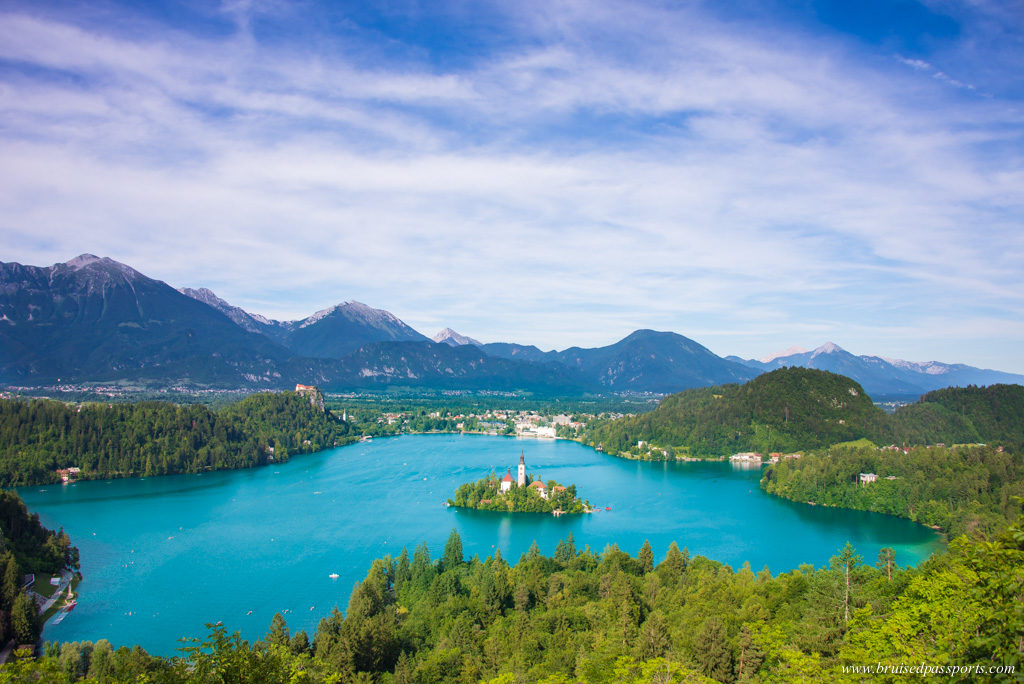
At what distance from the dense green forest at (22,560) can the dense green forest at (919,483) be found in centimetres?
3359

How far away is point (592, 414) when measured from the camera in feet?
310

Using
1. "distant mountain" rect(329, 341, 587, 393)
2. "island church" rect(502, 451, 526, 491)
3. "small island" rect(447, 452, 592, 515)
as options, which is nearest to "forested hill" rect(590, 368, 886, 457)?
"island church" rect(502, 451, 526, 491)

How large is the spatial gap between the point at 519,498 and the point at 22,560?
71.8 feet

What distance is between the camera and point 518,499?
34.6m

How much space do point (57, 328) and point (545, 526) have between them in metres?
136

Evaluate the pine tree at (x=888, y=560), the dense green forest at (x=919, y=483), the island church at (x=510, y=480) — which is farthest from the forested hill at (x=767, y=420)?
the pine tree at (x=888, y=560)

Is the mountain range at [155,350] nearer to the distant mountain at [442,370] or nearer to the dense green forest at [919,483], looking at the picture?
the distant mountain at [442,370]

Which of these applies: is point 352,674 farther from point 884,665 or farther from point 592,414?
point 592,414

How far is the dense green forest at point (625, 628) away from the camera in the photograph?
566 cm

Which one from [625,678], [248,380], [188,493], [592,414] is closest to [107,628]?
[625,678]

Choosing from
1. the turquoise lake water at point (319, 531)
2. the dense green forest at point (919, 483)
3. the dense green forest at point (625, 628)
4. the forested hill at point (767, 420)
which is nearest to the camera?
the dense green forest at point (625, 628)

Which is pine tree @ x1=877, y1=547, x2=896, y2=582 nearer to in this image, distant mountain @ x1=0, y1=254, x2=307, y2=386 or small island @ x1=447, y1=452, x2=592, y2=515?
small island @ x1=447, y1=452, x2=592, y2=515

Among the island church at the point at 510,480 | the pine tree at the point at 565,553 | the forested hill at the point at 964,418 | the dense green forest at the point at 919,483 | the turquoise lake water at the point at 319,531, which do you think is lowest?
the turquoise lake water at the point at 319,531

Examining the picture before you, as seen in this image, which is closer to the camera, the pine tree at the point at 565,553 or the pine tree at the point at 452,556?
the pine tree at the point at 452,556
